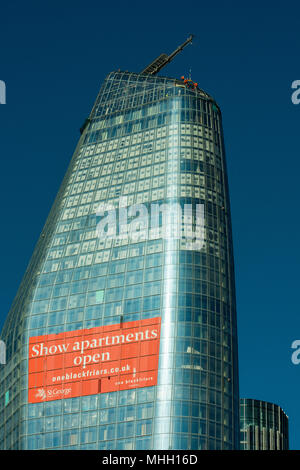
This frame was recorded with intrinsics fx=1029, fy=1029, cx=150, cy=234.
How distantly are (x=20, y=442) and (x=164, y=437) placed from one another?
30.1 meters

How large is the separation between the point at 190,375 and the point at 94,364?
62.5 ft

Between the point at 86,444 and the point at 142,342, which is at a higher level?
the point at 142,342

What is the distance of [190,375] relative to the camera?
7672 inches

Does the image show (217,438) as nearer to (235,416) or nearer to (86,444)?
(235,416)

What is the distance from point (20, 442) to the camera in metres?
200

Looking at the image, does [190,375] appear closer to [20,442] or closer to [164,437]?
[164,437]
